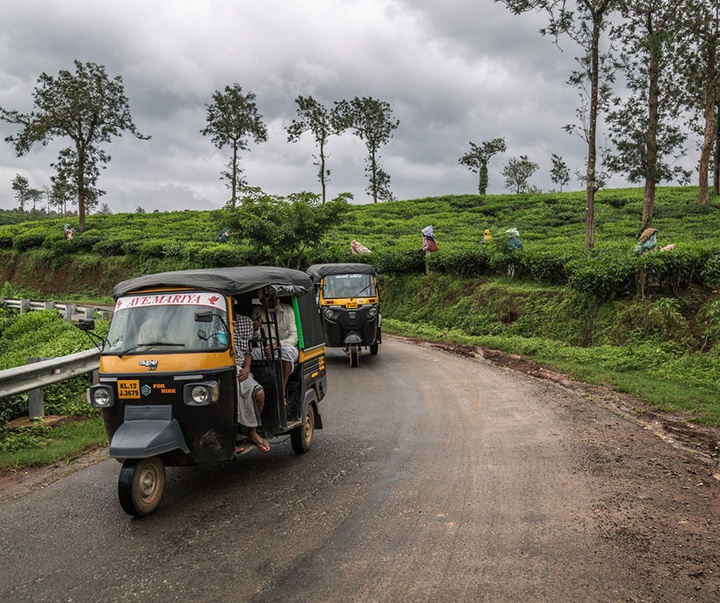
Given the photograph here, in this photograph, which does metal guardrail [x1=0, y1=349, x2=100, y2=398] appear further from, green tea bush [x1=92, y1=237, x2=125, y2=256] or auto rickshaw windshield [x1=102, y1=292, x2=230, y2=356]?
green tea bush [x1=92, y1=237, x2=125, y2=256]

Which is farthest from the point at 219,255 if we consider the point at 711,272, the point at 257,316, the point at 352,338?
the point at 257,316

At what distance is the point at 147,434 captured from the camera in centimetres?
573

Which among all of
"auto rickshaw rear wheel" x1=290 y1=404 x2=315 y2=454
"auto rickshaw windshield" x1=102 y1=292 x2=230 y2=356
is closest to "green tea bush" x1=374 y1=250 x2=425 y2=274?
"auto rickshaw rear wheel" x1=290 y1=404 x2=315 y2=454

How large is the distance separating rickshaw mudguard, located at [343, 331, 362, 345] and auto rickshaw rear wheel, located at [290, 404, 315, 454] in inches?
289

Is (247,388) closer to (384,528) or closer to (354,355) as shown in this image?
(384,528)

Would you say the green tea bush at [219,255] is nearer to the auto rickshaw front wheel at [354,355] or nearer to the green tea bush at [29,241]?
the green tea bush at [29,241]

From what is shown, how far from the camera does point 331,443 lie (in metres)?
8.43

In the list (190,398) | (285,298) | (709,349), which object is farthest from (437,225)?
(190,398)

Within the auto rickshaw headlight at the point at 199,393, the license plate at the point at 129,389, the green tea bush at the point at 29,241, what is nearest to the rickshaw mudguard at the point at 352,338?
the auto rickshaw headlight at the point at 199,393

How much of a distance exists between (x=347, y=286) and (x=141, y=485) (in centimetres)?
1152

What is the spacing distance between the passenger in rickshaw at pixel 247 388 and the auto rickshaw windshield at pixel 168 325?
38cm

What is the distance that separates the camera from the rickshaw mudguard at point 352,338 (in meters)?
15.7

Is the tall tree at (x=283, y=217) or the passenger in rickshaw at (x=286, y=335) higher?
the tall tree at (x=283, y=217)

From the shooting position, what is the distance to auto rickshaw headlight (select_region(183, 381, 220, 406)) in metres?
6.00
